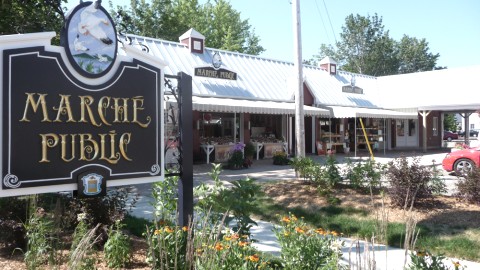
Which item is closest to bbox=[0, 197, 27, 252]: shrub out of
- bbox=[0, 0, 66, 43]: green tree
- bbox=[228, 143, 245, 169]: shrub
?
bbox=[0, 0, 66, 43]: green tree

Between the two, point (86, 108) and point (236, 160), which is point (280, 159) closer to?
point (236, 160)

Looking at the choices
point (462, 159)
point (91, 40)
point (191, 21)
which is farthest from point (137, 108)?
point (191, 21)

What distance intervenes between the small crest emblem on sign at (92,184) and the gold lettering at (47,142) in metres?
0.36

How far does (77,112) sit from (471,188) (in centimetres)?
692

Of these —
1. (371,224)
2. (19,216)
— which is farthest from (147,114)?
(371,224)

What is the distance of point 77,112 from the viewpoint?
3.57 m

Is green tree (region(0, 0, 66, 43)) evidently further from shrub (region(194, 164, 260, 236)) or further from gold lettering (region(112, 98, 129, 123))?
shrub (region(194, 164, 260, 236))

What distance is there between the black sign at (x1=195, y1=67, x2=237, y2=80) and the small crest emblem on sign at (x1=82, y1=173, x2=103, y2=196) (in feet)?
47.8

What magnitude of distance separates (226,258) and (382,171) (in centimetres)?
594

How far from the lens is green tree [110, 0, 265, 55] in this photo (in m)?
38.1

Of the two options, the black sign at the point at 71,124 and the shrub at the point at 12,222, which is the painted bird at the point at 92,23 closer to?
the black sign at the point at 71,124

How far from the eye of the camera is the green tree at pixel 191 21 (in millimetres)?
38062

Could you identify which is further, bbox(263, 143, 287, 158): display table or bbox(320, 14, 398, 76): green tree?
bbox(320, 14, 398, 76): green tree

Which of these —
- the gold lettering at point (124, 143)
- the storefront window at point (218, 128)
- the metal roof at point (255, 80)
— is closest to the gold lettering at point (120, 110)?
the gold lettering at point (124, 143)
